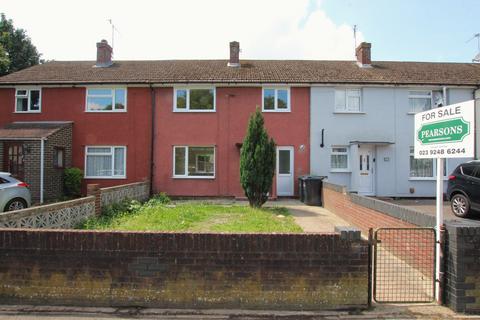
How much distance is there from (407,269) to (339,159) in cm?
988

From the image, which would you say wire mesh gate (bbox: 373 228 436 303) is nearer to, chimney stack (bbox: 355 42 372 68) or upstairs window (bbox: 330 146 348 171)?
upstairs window (bbox: 330 146 348 171)

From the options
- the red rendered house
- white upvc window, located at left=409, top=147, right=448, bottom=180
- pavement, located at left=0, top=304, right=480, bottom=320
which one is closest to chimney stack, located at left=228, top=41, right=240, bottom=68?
the red rendered house

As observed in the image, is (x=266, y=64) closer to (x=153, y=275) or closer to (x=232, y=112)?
(x=232, y=112)

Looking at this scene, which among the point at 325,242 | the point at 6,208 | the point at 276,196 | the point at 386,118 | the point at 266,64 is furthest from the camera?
the point at 266,64

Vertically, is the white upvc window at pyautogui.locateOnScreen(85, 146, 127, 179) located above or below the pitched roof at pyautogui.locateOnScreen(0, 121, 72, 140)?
below

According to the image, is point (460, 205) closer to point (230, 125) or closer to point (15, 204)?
point (230, 125)

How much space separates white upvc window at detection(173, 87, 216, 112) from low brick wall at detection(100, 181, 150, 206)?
3938 mm

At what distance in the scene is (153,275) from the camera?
13.3ft

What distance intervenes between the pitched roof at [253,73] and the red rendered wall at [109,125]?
74 cm

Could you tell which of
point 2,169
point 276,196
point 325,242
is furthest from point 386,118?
point 2,169

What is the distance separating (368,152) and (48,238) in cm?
1372

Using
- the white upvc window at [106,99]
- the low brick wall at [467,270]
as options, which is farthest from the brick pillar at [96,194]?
the low brick wall at [467,270]

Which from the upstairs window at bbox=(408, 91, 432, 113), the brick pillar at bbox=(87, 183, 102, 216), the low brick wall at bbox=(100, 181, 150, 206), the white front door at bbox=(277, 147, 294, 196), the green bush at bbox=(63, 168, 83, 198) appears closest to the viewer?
the brick pillar at bbox=(87, 183, 102, 216)

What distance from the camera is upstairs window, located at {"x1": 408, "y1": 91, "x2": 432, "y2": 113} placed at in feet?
49.6
